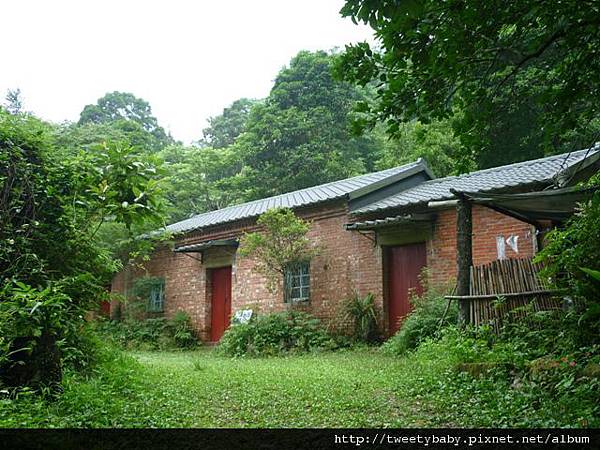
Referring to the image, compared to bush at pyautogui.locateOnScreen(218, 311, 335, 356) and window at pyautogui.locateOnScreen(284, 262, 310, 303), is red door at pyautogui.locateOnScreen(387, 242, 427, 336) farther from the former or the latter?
window at pyautogui.locateOnScreen(284, 262, 310, 303)

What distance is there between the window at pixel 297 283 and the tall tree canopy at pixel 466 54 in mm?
8805

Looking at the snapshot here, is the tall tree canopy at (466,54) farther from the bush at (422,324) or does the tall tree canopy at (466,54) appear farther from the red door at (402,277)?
the red door at (402,277)

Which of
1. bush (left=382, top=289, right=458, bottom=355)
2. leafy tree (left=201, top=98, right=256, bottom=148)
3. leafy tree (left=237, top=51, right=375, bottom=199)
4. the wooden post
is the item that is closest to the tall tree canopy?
the wooden post

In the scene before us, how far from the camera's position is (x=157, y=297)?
1647 cm

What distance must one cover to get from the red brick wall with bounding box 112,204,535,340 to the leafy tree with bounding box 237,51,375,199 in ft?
27.4

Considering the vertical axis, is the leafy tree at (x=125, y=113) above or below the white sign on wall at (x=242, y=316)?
above

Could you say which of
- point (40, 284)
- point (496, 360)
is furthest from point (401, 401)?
point (40, 284)

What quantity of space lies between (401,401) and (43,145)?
4.16 m

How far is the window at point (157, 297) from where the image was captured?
53.4ft

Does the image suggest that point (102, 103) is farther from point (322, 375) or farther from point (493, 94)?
point (493, 94)

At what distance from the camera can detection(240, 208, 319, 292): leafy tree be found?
11.6m

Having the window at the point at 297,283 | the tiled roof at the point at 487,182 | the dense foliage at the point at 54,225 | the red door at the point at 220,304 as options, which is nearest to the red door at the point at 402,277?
the tiled roof at the point at 487,182

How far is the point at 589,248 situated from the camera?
506 cm

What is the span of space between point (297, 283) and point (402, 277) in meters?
2.80
